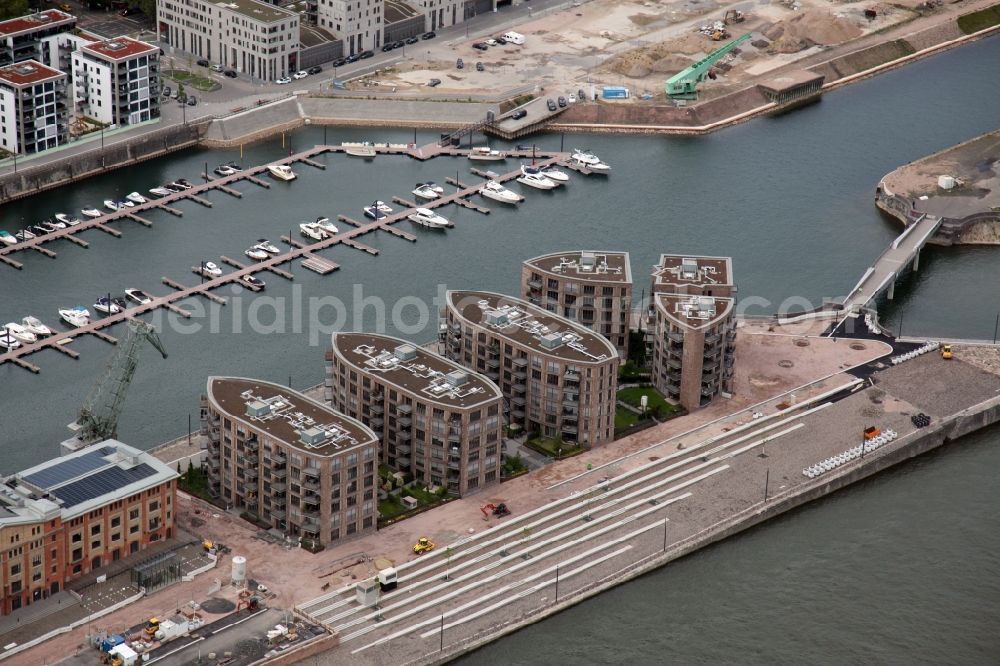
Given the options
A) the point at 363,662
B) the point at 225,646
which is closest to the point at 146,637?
the point at 225,646

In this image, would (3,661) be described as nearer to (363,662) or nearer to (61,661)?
(61,661)

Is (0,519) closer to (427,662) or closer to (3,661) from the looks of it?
(3,661)

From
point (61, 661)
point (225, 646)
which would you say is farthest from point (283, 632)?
point (61, 661)

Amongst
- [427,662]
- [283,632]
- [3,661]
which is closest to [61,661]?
[3,661]

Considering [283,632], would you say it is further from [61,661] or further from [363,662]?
[61,661]

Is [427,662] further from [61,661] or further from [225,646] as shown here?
[61,661]

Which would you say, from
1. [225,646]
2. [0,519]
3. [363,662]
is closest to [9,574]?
[0,519]
